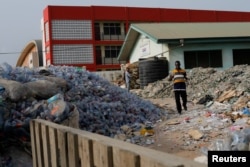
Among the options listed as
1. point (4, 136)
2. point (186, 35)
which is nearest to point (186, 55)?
point (186, 35)

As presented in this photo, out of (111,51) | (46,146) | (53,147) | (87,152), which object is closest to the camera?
(87,152)

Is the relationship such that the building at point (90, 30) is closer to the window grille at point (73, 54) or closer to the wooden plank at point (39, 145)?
the window grille at point (73, 54)

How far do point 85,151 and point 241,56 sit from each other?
2172 cm

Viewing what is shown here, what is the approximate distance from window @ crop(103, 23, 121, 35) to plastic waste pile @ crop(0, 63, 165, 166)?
3209 centimetres

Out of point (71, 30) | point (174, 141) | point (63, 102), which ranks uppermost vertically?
point (71, 30)

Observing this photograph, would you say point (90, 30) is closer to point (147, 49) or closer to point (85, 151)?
point (147, 49)

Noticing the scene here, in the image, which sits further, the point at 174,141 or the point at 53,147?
the point at 174,141

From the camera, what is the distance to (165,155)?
2.35 m

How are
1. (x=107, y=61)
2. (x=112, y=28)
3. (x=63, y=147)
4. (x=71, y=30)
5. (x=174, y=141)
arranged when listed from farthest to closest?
(x=112, y=28), (x=107, y=61), (x=71, y=30), (x=174, y=141), (x=63, y=147)

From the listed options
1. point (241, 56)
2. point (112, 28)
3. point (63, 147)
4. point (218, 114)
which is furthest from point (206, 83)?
point (112, 28)

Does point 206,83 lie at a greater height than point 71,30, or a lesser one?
lesser

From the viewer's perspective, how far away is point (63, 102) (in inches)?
253

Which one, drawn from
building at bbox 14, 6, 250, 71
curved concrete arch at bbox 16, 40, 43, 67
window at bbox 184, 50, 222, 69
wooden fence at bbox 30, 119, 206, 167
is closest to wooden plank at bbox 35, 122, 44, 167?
wooden fence at bbox 30, 119, 206, 167

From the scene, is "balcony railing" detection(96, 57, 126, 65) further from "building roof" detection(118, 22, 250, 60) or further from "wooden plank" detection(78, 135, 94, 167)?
"wooden plank" detection(78, 135, 94, 167)
